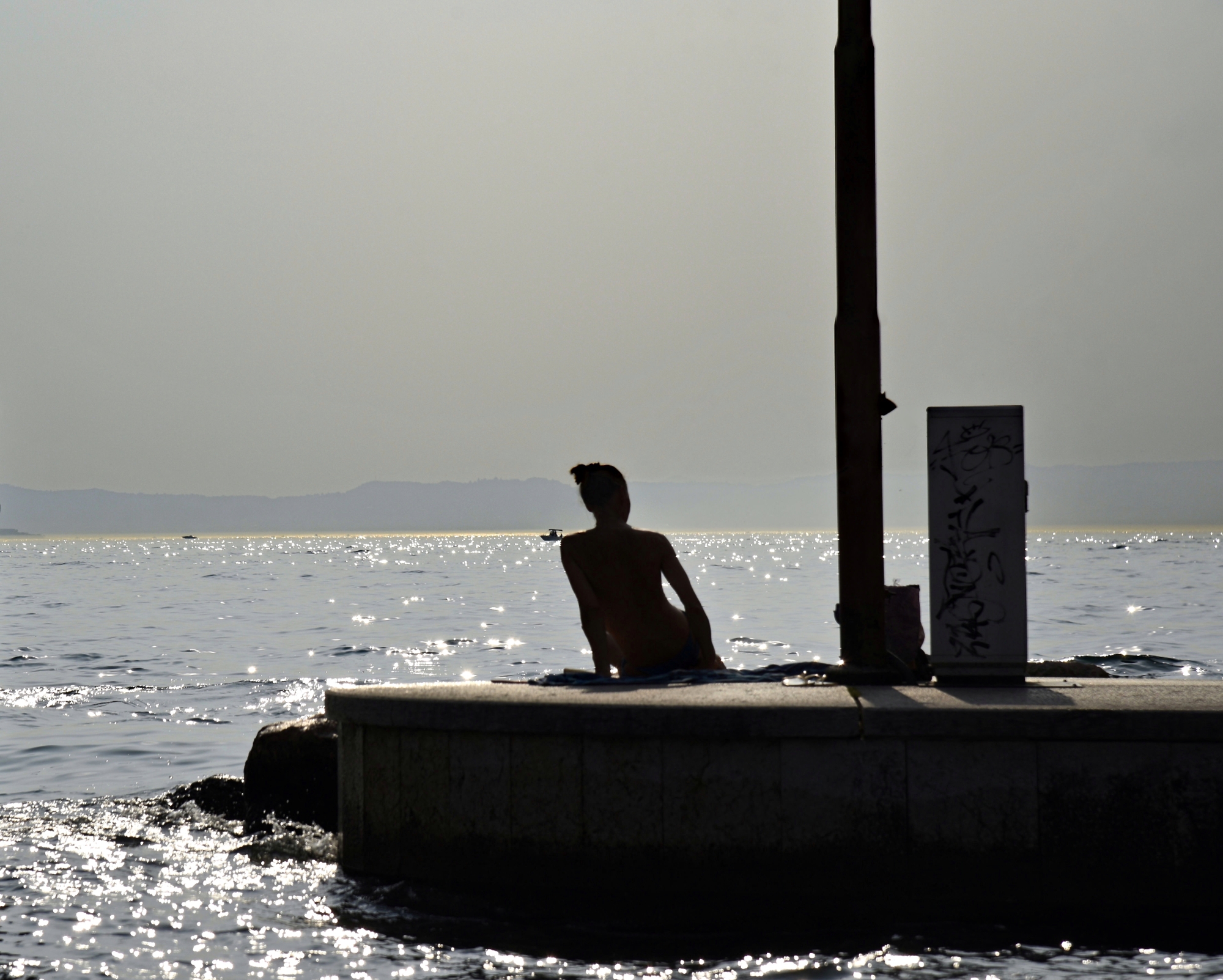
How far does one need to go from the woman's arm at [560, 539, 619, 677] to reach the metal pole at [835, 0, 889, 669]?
133 cm

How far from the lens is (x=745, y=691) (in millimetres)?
6328

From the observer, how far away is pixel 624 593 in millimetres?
7234

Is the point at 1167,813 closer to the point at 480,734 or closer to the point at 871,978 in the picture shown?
the point at 871,978

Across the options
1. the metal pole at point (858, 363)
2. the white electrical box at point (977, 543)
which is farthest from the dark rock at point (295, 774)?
the white electrical box at point (977, 543)

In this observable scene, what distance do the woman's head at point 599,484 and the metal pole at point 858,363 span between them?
49.6 inches

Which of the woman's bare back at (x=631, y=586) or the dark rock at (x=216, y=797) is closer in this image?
the woman's bare back at (x=631, y=586)

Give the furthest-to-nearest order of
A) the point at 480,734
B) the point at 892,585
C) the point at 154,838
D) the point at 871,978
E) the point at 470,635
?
the point at 470,635 → the point at 154,838 → the point at 892,585 → the point at 480,734 → the point at 871,978

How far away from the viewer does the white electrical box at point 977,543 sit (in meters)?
6.83

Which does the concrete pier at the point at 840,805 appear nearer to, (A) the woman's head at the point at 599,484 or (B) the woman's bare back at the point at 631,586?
(B) the woman's bare back at the point at 631,586

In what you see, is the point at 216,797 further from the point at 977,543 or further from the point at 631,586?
the point at 977,543

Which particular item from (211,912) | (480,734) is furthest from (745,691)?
(211,912)

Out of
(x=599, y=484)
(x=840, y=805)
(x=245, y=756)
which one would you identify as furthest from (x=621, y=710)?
(x=245, y=756)

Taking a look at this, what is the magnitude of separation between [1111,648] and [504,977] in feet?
73.4

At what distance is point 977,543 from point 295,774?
5.09 metres
